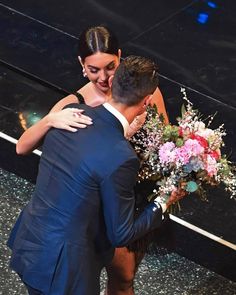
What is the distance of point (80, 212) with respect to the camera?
8.86 feet

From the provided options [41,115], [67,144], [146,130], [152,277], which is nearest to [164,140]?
[146,130]

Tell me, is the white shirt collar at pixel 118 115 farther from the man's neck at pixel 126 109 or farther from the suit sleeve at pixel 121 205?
the suit sleeve at pixel 121 205

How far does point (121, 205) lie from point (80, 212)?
0.16 metres

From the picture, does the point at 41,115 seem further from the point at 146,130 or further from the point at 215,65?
the point at 146,130

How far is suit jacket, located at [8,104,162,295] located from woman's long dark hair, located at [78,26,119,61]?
457mm

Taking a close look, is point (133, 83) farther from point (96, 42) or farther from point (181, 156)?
point (96, 42)

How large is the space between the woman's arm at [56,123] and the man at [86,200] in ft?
0.10

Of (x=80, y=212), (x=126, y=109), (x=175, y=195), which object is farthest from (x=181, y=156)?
(x=80, y=212)

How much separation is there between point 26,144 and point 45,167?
312 millimetres

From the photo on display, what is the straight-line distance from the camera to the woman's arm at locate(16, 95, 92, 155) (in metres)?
2.69

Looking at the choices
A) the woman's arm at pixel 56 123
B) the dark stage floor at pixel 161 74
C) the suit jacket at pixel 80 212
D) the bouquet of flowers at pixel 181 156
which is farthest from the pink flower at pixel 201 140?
the dark stage floor at pixel 161 74

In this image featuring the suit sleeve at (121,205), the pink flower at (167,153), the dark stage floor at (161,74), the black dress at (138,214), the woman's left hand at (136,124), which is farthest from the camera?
the dark stage floor at (161,74)

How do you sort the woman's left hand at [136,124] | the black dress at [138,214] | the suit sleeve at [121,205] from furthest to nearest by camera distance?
the black dress at [138,214]
the woman's left hand at [136,124]
the suit sleeve at [121,205]

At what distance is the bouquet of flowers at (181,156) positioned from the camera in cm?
285
